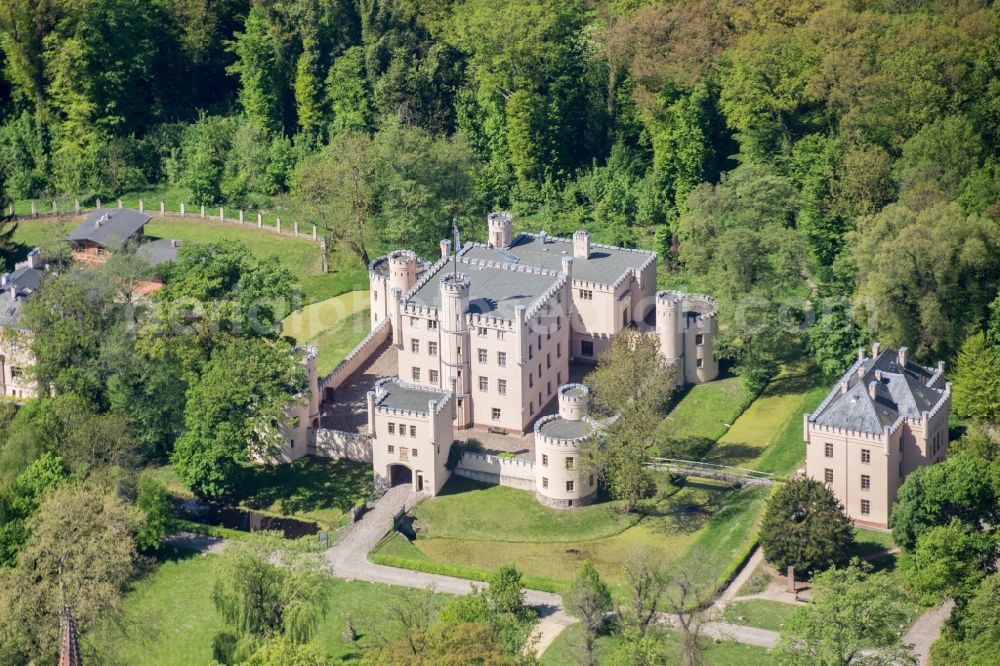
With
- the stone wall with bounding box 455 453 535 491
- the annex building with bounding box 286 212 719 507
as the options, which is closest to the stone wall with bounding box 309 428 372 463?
the annex building with bounding box 286 212 719 507

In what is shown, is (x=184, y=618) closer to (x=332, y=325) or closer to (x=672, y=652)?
(x=672, y=652)

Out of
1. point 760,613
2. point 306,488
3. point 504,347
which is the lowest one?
point 760,613

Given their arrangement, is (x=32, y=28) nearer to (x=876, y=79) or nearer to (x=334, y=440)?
(x=334, y=440)

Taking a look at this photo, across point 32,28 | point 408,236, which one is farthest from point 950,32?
point 32,28

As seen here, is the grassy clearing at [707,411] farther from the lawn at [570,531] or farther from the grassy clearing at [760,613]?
the grassy clearing at [760,613]

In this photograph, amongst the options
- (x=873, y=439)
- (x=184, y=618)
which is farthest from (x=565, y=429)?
(x=184, y=618)

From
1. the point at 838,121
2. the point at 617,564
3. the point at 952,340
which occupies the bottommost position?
the point at 617,564

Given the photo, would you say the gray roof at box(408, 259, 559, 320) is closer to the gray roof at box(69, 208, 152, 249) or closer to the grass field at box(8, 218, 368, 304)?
the grass field at box(8, 218, 368, 304)
